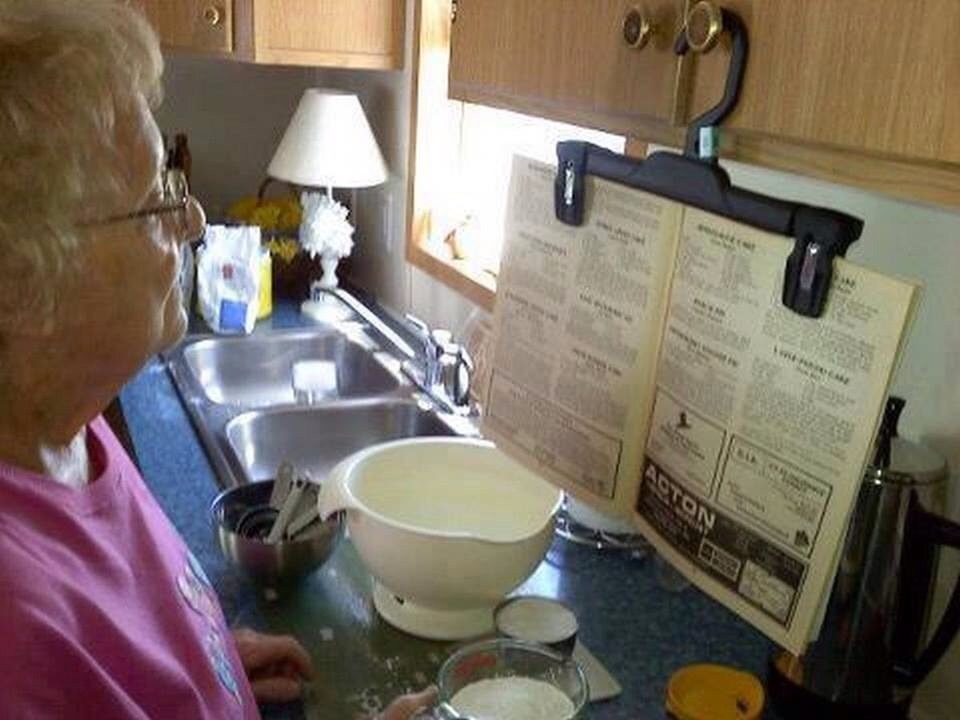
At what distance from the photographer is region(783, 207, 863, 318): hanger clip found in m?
0.69

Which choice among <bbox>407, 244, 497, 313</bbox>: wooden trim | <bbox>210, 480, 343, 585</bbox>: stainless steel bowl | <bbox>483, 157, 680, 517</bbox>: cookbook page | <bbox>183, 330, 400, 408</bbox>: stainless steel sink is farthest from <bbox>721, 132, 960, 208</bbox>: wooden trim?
<bbox>183, 330, 400, 408</bbox>: stainless steel sink

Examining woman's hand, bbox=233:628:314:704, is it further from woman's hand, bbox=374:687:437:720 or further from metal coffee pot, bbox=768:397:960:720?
metal coffee pot, bbox=768:397:960:720

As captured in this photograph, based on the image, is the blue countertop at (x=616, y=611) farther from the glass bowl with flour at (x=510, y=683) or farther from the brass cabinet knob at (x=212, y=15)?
the brass cabinet knob at (x=212, y=15)

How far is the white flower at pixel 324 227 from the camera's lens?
2342 mm

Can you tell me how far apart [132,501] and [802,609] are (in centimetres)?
60

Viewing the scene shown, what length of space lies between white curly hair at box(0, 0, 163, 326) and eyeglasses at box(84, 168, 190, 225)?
0.02m

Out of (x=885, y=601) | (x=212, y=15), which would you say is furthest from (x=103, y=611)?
(x=212, y=15)

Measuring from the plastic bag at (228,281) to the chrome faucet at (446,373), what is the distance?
47 centimetres

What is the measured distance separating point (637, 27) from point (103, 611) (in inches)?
23.6

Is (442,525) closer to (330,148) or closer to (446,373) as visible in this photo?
(446,373)

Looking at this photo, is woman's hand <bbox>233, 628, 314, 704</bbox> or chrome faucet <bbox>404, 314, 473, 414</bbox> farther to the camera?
chrome faucet <bbox>404, 314, 473, 414</bbox>

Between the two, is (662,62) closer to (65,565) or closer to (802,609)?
(802,609)

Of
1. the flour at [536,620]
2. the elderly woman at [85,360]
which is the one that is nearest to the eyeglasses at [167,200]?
the elderly woman at [85,360]

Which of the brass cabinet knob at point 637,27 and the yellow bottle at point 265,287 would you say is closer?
the brass cabinet knob at point 637,27
